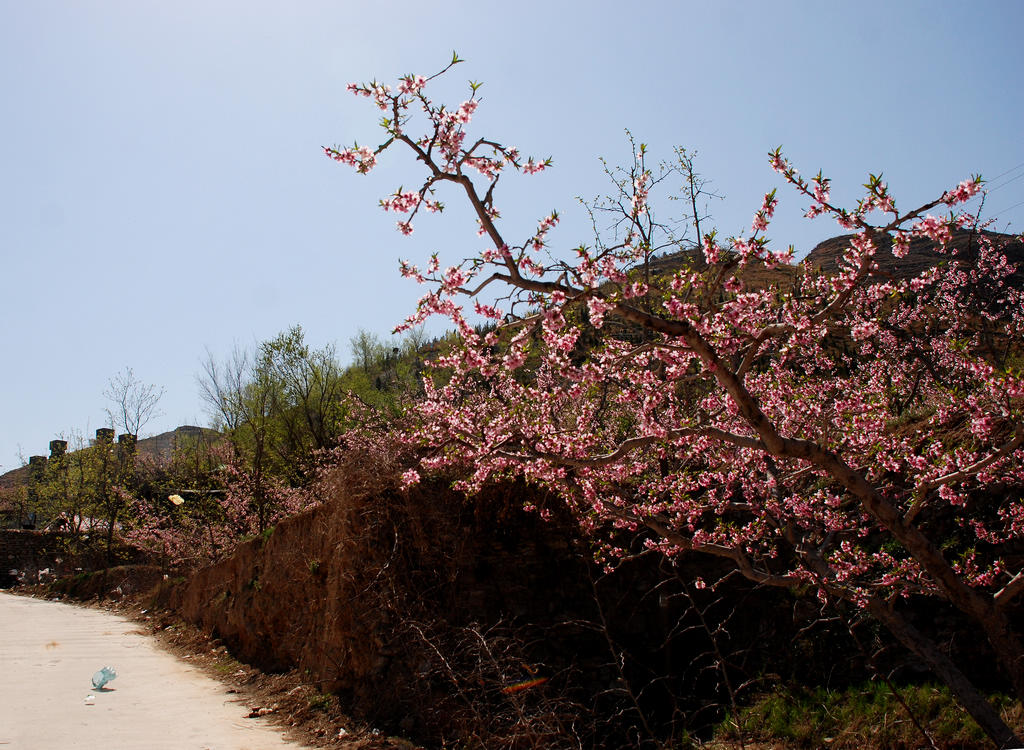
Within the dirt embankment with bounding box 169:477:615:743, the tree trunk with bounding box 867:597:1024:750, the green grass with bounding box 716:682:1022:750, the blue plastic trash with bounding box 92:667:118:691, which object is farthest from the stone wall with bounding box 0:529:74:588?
the tree trunk with bounding box 867:597:1024:750

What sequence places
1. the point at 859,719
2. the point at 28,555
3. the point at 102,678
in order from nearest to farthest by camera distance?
1. the point at 859,719
2. the point at 102,678
3. the point at 28,555

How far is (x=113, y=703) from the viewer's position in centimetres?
785

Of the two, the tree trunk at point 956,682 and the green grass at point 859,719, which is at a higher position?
the tree trunk at point 956,682

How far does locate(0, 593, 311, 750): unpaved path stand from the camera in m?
6.37

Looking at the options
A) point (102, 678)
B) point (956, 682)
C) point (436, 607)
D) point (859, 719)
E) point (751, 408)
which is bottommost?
point (859, 719)

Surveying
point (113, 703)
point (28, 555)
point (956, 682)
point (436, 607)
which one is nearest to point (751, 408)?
point (956, 682)

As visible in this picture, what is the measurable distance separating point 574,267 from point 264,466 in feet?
66.7

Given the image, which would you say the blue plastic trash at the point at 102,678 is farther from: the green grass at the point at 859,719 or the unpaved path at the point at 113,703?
the green grass at the point at 859,719

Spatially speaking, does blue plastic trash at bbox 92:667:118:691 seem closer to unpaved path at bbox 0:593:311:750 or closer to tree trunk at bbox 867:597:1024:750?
unpaved path at bbox 0:593:311:750

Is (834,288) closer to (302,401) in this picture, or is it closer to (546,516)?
(546,516)

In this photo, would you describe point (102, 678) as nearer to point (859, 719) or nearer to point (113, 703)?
point (113, 703)

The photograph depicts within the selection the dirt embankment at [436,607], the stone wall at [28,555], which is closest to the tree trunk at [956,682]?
the dirt embankment at [436,607]

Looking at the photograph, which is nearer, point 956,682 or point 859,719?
point 956,682

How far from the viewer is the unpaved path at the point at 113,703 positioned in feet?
20.9
